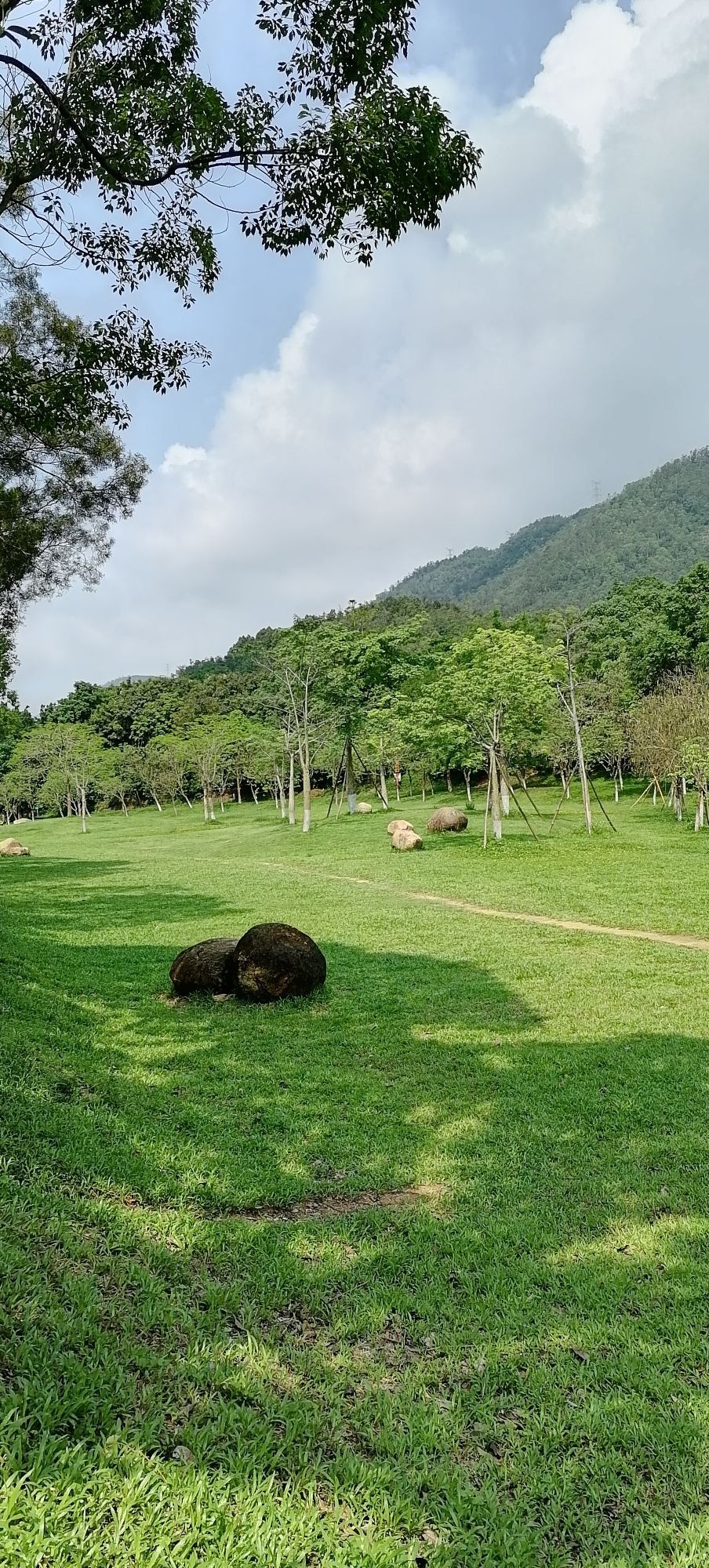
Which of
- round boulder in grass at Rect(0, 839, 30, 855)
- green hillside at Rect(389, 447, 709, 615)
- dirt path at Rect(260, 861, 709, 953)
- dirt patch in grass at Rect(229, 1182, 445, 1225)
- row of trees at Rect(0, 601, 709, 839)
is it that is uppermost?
green hillside at Rect(389, 447, 709, 615)

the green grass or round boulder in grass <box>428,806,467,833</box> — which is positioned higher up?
round boulder in grass <box>428,806,467,833</box>

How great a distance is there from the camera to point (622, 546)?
146375mm

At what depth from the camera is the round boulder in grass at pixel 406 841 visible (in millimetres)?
28141

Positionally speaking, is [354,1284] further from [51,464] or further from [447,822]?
[447,822]

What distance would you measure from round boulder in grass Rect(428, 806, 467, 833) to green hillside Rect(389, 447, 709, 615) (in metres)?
83.4

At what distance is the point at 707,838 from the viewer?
90.7 feet

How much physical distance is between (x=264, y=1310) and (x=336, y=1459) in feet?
3.12

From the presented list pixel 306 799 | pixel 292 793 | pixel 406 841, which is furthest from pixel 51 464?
pixel 292 793

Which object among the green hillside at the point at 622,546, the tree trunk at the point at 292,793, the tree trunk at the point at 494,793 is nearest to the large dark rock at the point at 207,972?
the tree trunk at the point at 494,793

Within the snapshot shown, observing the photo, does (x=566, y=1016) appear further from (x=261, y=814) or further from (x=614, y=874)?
(x=261, y=814)

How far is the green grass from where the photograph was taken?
2.68 meters

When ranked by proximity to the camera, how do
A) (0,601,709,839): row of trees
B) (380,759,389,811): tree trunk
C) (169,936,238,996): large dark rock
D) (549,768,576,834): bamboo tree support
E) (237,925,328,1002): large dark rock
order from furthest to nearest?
(380,759,389,811): tree trunk < (549,768,576,834): bamboo tree support < (0,601,709,839): row of trees < (169,936,238,996): large dark rock < (237,925,328,1002): large dark rock

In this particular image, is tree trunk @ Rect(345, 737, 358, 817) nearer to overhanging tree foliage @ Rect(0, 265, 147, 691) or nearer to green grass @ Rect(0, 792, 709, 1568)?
overhanging tree foliage @ Rect(0, 265, 147, 691)

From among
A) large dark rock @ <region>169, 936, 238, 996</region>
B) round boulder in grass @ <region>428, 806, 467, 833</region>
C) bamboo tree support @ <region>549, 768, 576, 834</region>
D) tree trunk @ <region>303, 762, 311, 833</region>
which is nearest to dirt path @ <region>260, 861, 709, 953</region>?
large dark rock @ <region>169, 936, 238, 996</region>
